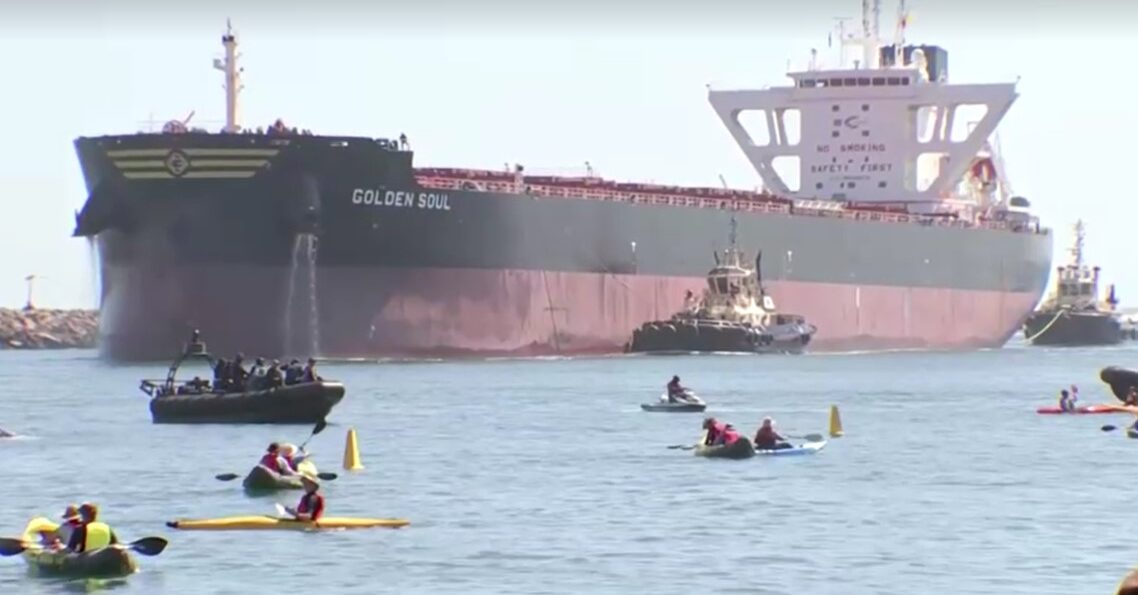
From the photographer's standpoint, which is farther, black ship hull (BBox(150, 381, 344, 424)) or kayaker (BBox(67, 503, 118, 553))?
black ship hull (BBox(150, 381, 344, 424))

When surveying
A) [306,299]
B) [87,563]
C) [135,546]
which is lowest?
[87,563]

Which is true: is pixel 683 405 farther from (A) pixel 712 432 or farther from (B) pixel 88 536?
(B) pixel 88 536

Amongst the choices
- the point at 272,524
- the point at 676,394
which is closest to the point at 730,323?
the point at 676,394

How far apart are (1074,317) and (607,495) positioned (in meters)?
87.8

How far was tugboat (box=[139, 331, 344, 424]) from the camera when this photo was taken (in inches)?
1795

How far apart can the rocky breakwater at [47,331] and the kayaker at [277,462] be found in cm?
10679

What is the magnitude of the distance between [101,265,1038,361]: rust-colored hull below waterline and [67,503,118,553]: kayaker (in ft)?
Result: 133

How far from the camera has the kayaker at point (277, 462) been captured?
114 feet

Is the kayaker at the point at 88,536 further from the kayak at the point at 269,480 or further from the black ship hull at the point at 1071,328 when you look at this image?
the black ship hull at the point at 1071,328

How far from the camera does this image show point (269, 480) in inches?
1368

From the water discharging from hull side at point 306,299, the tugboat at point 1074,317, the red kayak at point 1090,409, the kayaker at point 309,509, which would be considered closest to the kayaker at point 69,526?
the kayaker at point 309,509

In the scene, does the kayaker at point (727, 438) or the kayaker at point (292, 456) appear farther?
the kayaker at point (727, 438)

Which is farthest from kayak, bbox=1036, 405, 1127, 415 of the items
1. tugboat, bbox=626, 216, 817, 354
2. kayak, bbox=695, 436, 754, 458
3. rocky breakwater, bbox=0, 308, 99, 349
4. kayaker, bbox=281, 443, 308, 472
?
rocky breakwater, bbox=0, 308, 99, 349

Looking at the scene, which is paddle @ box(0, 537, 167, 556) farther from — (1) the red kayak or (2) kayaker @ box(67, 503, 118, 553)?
(1) the red kayak
